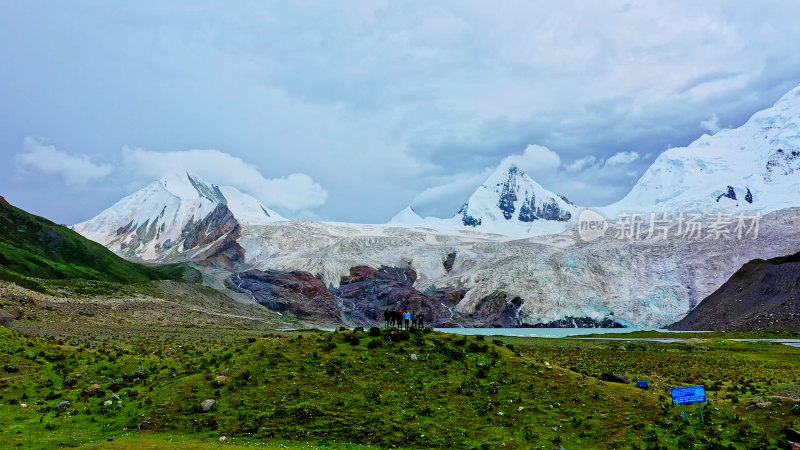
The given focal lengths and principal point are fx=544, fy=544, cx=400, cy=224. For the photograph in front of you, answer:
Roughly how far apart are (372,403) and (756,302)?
539ft

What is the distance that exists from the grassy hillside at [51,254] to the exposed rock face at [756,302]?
177 metres

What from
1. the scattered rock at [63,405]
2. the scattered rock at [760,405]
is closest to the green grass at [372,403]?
the scattered rock at [63,405]

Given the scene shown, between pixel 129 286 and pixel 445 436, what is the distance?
494 feet

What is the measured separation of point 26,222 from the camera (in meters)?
169

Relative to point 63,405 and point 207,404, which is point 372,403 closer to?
point 207,404

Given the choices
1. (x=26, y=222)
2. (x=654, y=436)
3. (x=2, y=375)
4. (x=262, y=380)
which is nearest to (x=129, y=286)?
(x=26, y=222)

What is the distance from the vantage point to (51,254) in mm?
162250

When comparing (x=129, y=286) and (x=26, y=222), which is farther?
(x=26, y=222)

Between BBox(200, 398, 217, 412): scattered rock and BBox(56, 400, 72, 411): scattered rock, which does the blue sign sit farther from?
BBox(56, 400, 72, 411): scattered rock

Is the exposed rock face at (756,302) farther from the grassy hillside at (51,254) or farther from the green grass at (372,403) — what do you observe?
the grassy hillside at (51,254)

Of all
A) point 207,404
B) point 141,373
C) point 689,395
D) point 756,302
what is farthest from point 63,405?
point 756,302

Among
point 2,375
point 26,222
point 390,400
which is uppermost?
point 26,222

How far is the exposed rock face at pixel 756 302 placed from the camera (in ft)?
460

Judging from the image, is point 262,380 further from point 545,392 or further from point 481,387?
point 545,392
